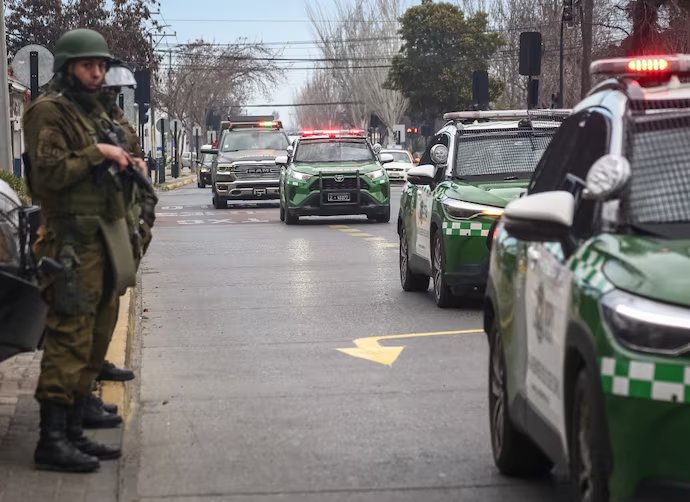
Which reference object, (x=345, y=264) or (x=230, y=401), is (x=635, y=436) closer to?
(x=230, y=401)

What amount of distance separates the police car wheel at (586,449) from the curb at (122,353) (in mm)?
3635

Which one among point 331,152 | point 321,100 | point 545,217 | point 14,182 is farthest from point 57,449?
point 321,100

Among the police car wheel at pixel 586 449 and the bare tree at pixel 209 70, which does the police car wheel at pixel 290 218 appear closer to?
the police car wheel at pixel 586 449

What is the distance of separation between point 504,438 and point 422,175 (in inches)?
273

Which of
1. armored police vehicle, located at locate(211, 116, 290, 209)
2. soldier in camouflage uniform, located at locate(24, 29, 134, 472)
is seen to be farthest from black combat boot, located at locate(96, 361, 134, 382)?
armored police vehicle, located at locate(211, 116, 290, 209)

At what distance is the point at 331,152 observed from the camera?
90.2 feet

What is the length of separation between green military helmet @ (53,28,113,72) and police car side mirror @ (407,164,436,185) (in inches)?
260

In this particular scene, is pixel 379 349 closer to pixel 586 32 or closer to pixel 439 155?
pixel 439 155

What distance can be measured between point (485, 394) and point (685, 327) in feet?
14.7

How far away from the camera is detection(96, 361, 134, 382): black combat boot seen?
8.50m

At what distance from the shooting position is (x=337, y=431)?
7484mm

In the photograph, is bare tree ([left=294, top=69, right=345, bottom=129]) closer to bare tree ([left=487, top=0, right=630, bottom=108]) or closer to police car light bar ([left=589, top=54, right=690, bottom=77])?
bare tree ([left=487, top=0, right=630, bottom=108])

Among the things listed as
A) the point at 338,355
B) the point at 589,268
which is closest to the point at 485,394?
the point at 338,355

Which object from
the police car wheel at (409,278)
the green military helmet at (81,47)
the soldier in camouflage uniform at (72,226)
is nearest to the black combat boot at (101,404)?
the soldier in camouflage uniform at (72,226)
